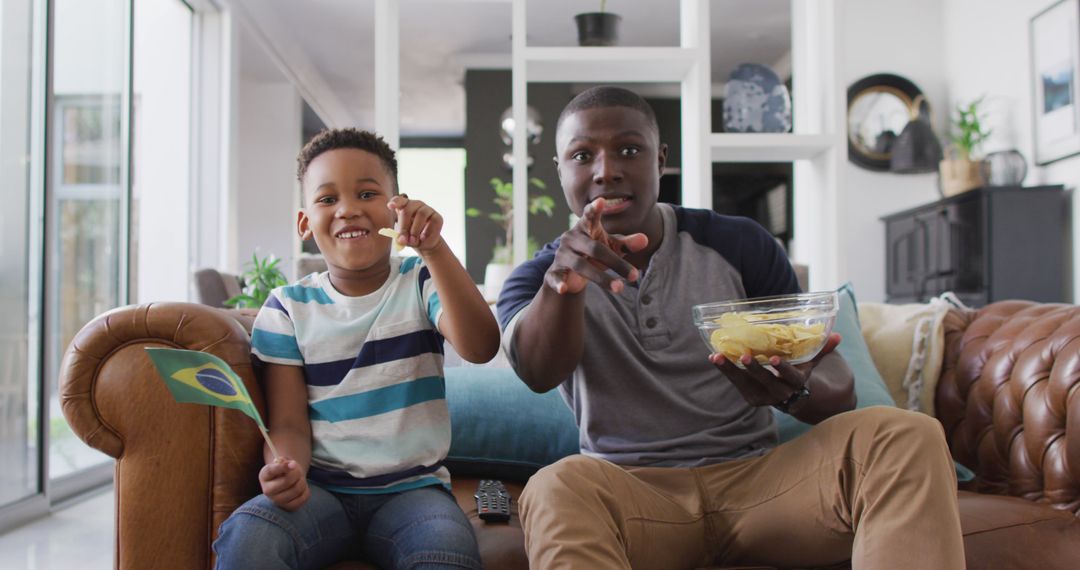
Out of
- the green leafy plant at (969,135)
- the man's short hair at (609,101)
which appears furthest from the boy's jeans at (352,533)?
the green leafy plant at (969,135)

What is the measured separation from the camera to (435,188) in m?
10.4

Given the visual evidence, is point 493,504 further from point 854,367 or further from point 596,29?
point 596,29

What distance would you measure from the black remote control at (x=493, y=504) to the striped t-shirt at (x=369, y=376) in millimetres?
75

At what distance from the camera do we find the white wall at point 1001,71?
4.58 meters

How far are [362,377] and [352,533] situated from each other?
0.77 ft

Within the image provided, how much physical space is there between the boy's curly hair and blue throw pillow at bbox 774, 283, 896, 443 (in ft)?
2.92

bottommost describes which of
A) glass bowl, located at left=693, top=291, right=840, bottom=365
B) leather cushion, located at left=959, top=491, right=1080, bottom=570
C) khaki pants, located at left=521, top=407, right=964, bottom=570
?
leather cushion, located at left=959, top=491, right=1080, bottom=570

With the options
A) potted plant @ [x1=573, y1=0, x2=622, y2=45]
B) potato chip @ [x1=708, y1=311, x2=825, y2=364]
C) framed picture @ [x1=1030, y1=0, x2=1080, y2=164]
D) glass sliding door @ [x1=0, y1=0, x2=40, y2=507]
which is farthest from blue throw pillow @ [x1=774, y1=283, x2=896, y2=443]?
framed picture @ [x1=1030, y1=0, x2=1080, y2=164]

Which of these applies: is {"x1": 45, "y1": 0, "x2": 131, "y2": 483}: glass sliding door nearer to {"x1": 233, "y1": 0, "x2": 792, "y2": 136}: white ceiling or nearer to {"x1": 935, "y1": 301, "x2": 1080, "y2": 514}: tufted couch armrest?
{"x1": 233, "y1": 0, "x2": 792, "y2": 136}: white ceiling

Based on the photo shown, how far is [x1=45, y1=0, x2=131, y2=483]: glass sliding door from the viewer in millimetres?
3430

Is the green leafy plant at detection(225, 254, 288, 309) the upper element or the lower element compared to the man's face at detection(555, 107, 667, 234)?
lower

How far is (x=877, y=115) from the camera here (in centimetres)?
573

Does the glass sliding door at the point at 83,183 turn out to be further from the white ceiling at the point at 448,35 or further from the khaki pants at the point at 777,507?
the khaki pants at the point at 777,507

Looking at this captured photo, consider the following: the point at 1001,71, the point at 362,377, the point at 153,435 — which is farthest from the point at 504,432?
the point at 1001,71
